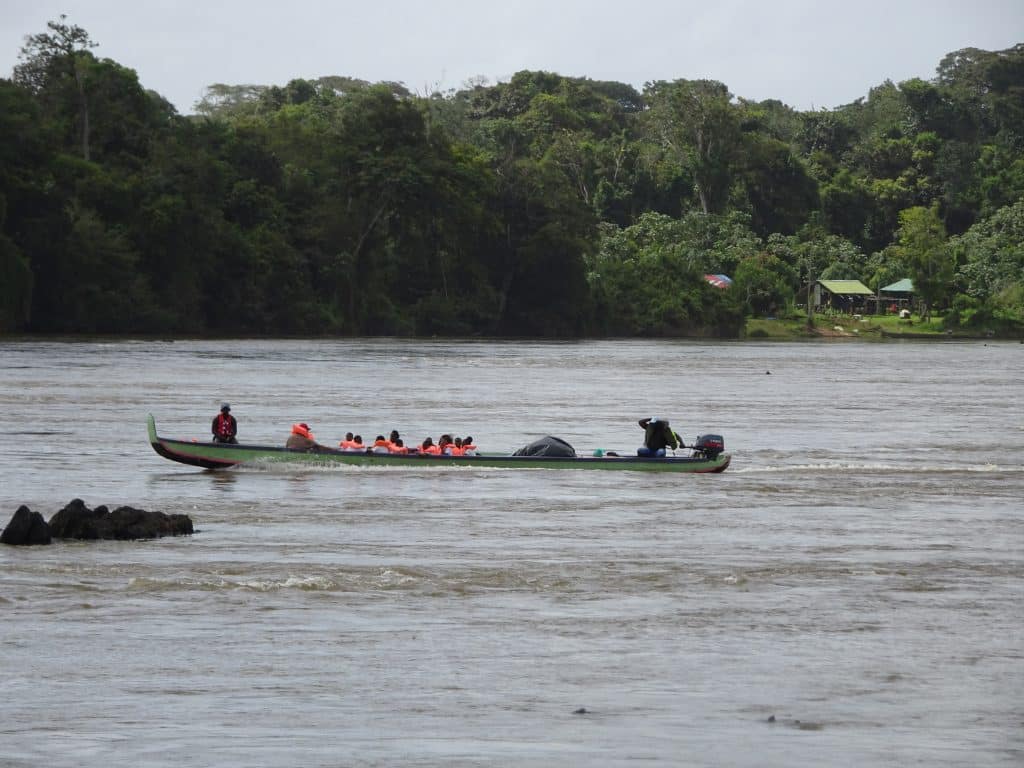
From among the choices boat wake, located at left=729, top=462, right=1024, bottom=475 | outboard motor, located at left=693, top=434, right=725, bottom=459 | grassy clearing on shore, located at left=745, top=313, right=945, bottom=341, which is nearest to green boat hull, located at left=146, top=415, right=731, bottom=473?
outboard motor, located at left=693, top=434, right=725, bottom=459

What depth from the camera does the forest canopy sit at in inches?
3711

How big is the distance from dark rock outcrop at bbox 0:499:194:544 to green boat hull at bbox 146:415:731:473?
306 inches

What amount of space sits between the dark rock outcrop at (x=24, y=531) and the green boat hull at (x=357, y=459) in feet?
29.4

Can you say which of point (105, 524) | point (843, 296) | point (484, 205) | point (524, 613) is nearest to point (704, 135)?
point (843, 296)

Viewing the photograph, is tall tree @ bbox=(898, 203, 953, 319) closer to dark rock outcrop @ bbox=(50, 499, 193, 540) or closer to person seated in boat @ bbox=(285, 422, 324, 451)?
person seated in boat @ bbox=(285, 422, 324, 451)

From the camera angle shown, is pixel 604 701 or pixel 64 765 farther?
pixel 604 701

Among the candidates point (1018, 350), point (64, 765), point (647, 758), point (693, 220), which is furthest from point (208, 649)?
point (693, 220)

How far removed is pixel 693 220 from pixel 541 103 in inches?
741

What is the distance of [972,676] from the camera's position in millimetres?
14883

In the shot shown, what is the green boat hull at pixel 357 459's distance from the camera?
101 ft

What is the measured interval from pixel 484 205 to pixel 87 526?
94.6 m

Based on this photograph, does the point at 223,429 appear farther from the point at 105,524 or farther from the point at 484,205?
the point at 484,205

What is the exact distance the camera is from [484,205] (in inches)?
4550

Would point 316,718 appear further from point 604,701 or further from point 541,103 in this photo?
point 541,103
